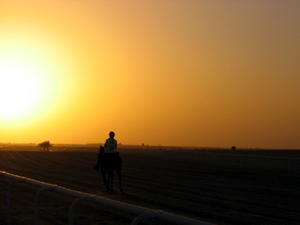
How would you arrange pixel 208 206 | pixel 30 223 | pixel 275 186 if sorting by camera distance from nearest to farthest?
pixel 30 223, pixel 208 206, pixel 275 186

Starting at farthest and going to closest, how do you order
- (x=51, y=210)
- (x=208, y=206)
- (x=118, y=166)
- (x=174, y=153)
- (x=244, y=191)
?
(x=174, y=153)
(x=244, y=191)
(x=118, y=166)
(x=208, y=206)
(x=51, y=210)

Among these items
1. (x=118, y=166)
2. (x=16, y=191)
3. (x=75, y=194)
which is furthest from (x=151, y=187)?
(x=75, y=194)

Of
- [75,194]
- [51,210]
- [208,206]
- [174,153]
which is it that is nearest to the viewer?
[75,194]

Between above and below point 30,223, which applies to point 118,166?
above

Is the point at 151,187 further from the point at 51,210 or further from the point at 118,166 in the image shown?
the point at 51,210

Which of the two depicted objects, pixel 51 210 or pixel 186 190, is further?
pixel 186 190

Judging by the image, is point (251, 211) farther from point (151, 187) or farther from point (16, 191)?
point (16, 191)

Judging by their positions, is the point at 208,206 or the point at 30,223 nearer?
the point at 30,223

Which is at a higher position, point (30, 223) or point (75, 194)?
point (75, 194)

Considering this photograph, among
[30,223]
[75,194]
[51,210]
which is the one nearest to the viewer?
[75,194]

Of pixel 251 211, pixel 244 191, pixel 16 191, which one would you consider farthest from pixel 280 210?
pixel 16 191

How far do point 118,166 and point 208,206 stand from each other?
12.8 feet

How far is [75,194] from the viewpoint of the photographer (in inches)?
231

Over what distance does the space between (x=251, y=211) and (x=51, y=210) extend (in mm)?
4992
